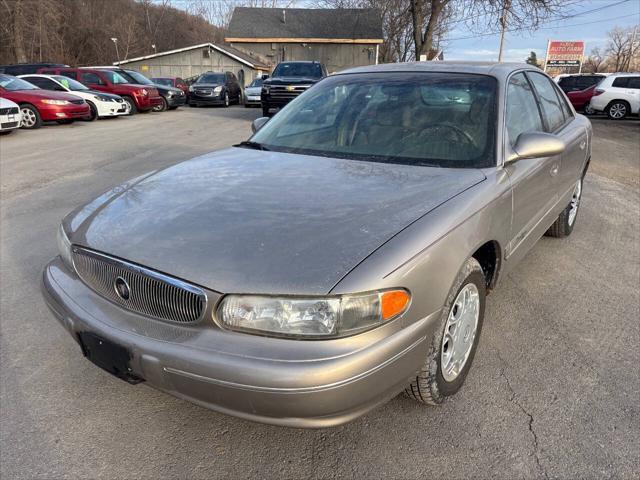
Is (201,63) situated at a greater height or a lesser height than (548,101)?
greater

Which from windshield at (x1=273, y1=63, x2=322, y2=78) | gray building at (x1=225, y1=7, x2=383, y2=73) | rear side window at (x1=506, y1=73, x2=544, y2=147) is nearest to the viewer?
rear side window at (x1=506, y1=73, x2=544, y2=147)

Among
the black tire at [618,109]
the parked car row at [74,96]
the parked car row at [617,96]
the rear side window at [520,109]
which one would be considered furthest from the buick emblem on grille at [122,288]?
the black tire at [618,109]

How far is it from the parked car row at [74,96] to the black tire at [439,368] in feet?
39.3

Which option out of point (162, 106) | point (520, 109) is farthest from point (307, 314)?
point (162, 106)

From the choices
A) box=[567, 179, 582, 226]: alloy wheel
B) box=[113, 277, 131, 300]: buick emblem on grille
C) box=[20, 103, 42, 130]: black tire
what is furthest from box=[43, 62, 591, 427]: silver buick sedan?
box=[20, 103, 42, 130]: black tire

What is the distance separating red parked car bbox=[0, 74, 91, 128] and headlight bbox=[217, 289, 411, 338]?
13.7 meters

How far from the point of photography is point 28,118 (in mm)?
12938

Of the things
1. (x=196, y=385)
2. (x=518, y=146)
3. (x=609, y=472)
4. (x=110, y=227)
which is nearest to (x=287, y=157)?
(x=110, y=227)

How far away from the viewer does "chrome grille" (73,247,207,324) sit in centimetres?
183

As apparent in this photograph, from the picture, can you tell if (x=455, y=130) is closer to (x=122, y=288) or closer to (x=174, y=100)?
(x=122, y=288)

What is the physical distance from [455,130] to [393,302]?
59.3 inches

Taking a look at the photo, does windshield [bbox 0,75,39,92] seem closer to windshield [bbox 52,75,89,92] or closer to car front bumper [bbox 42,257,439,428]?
windshield [bbox 52,75,89,92]

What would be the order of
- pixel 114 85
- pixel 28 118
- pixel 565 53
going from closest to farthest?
pixel 28 118
pixel 114 85
pixel 565 53

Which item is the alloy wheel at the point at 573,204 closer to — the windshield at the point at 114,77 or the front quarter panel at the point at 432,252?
the front quarter panel at the point at 432,252
